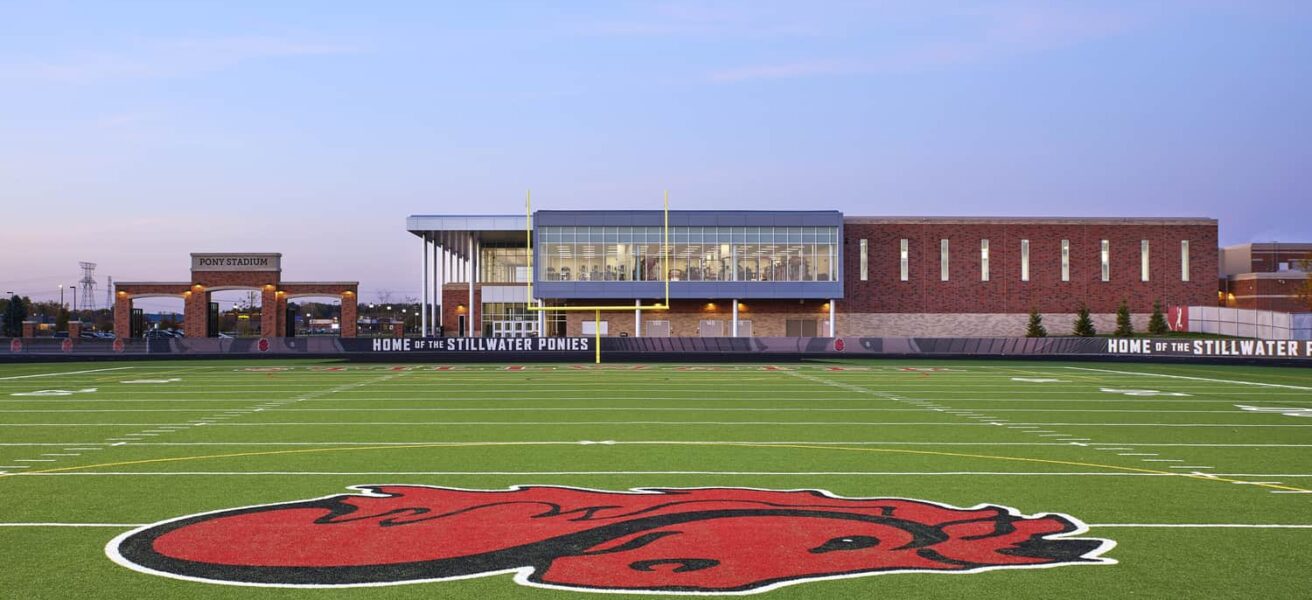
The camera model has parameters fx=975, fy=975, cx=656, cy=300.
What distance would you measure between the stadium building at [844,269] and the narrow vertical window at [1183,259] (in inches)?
5.1

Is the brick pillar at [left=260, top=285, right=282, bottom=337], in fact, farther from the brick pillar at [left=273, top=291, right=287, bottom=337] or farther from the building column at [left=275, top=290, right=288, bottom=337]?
the building column at [left=275, top=290, right=288, bottom=337]

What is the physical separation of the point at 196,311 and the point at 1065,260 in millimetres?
53685

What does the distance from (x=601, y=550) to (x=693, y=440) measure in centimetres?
607

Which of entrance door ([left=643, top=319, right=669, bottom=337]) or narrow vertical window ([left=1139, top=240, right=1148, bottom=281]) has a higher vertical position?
narrow vertical window ([left=1139, top=240, right=1148, bottom=281])

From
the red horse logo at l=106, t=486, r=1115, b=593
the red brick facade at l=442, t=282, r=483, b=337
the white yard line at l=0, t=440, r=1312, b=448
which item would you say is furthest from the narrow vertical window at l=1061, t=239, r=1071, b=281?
the red horse logo at l=106, t=486, r=1115, b=593

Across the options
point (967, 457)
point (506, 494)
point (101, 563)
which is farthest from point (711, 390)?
point (101, 563)

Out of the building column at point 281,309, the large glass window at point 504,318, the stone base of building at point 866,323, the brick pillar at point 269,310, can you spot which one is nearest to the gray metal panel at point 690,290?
the stone base of building at point 866,323

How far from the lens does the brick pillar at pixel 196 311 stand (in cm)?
6125

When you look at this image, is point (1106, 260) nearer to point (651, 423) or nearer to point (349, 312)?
point (349, 312)

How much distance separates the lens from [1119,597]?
5.38 metres

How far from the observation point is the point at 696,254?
5556 cm

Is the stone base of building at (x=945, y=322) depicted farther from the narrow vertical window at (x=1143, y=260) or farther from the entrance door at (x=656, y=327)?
the entrance door at (x=656, y=327)

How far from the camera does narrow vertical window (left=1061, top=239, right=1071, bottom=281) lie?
2282 inches

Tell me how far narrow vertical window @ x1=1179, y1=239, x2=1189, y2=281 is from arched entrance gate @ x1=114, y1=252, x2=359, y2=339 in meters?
50.6
